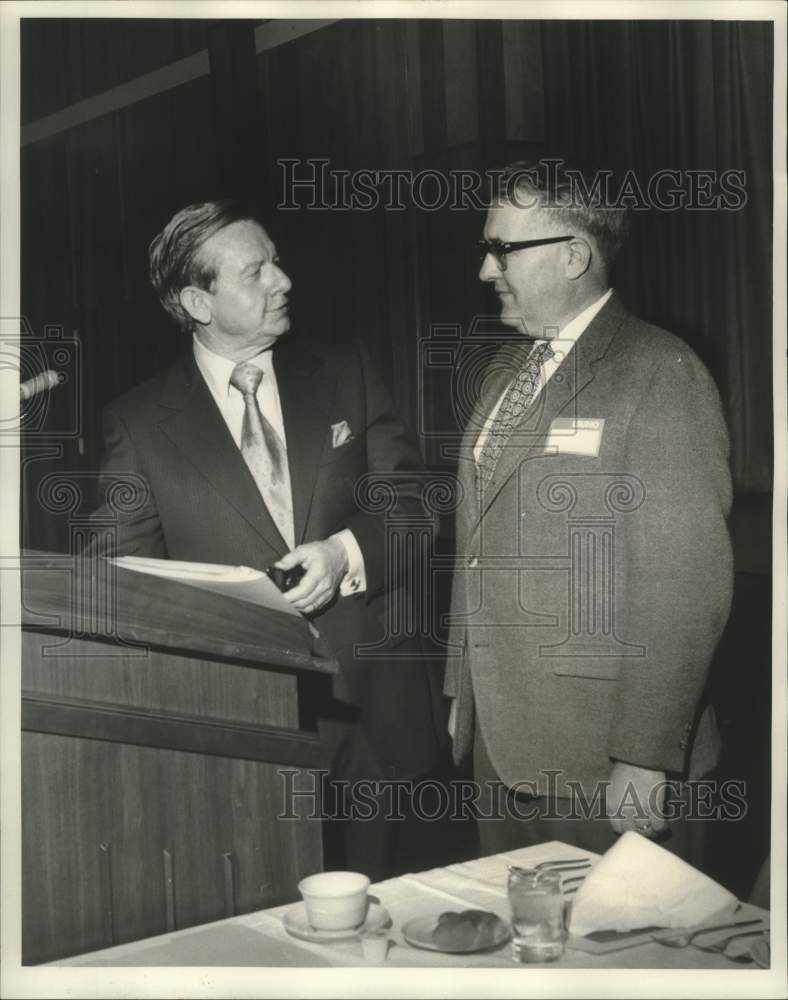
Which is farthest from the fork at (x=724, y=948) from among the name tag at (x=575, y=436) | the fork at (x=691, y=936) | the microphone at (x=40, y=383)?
the microphone at (x=40, y=383)

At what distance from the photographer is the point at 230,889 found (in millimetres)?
2498

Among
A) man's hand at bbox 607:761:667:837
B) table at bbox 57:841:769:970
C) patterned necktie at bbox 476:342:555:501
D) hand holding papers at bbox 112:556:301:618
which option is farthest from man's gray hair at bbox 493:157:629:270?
table at bbox 57:841:769:970

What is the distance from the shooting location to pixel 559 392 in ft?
9.29

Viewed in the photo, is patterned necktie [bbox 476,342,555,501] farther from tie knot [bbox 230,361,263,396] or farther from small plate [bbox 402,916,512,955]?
small plate [bbox 402,916,512,955]

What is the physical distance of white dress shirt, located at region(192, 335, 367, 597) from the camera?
2.89 metres

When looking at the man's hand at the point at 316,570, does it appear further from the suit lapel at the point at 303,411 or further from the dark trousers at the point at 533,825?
the dark trousers at the point at 533,825

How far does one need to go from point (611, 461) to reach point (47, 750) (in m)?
1.34

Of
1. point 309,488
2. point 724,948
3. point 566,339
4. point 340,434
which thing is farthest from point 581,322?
point 724,948

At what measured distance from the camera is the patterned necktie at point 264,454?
288 centimetres

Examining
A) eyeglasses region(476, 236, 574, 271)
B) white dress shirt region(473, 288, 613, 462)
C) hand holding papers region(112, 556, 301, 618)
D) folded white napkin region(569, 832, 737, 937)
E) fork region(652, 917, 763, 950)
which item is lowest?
fork region(652, 917, 763, 950)

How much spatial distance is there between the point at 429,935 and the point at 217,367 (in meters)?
1.36

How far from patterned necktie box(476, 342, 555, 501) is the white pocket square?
1.01 ft

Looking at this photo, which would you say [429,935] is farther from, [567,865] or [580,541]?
[580,541]

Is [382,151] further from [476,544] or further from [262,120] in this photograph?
[476,544]
